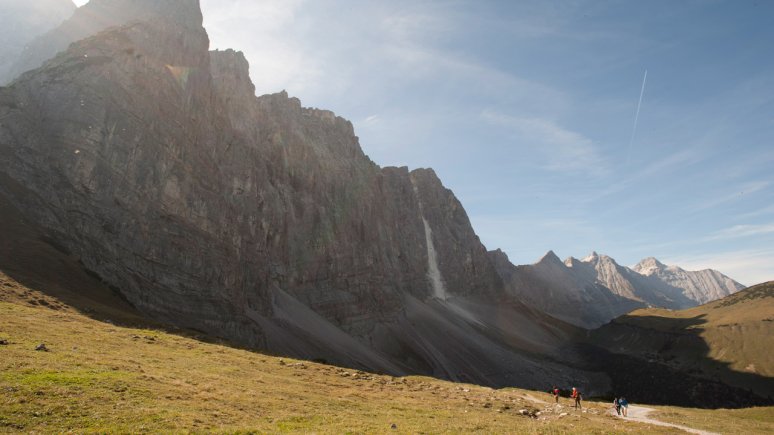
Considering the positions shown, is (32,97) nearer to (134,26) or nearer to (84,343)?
(134,26)

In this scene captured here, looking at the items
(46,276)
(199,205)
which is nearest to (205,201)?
(199,205)

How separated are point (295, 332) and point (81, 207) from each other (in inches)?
1977

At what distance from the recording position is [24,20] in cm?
16562

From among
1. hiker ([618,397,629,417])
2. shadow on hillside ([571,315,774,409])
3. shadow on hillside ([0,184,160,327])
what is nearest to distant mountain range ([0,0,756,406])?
shadow on hillside ([0,184,160,327])

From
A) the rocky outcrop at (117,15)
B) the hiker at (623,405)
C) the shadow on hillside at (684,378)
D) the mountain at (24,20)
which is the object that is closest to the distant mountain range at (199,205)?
the rocky outcrop at (117,15)

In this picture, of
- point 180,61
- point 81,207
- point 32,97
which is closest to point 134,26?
point 180,61

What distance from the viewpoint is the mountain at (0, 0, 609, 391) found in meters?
68.9

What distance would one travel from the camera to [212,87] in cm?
10525

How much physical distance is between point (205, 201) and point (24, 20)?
139 meters

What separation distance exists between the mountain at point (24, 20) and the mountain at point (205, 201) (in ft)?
88.5

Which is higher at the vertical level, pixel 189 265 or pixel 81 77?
pixel 81 77

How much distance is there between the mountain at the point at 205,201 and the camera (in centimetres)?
6885

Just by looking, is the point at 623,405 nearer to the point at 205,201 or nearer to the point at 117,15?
the point at 205,201

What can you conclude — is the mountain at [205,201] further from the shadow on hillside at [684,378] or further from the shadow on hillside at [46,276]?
the shadow on hillside at [684,378]
